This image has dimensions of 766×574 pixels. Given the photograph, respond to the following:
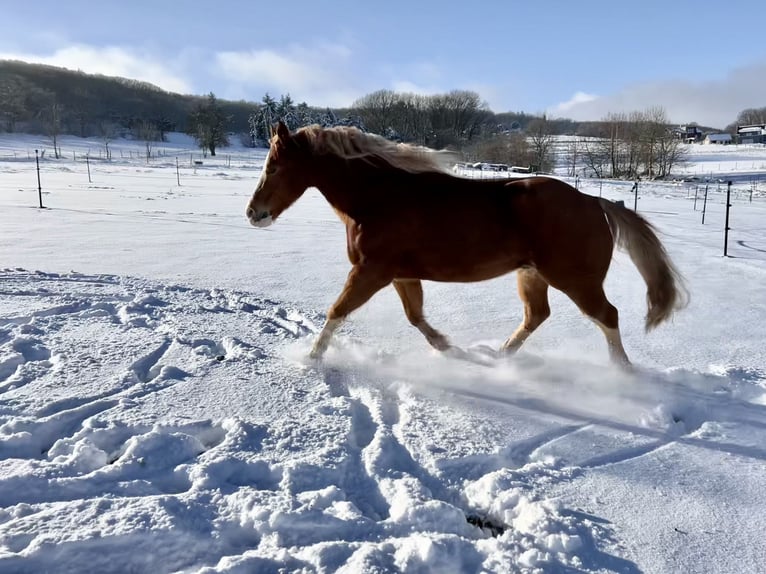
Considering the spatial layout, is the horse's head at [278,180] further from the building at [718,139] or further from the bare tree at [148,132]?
the building at [718,139]

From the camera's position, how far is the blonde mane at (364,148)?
375 cm

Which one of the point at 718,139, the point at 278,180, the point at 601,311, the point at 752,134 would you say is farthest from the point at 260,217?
the point at 718,139

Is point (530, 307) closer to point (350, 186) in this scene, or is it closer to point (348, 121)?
point (350, 186)

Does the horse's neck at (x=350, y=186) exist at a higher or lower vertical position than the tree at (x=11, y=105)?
lower

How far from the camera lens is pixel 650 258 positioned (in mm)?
3631

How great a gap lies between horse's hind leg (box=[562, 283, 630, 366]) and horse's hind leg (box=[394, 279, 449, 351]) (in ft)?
3.26

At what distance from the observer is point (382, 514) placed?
2.05 metres

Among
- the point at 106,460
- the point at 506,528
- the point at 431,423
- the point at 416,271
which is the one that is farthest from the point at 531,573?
the point at 416,271

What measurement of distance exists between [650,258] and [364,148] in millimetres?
2173

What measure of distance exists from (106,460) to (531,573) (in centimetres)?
185

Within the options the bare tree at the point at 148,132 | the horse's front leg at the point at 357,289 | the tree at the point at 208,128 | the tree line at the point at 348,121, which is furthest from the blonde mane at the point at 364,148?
the bare tree at the point at 148,132

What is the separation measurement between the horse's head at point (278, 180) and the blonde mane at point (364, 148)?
129mm

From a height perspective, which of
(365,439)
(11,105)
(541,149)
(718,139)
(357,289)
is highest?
(11,105)

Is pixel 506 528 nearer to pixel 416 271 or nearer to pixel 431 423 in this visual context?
pixel 431 423
